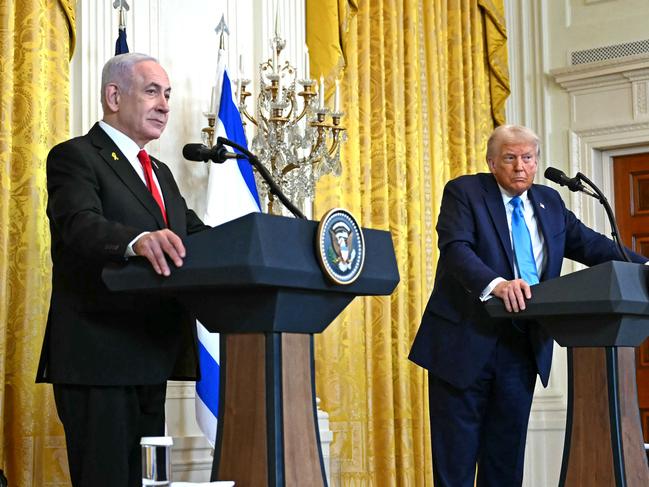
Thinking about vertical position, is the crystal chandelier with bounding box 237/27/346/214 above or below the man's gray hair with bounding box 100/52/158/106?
above

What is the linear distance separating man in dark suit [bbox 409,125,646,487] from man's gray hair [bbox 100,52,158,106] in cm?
135

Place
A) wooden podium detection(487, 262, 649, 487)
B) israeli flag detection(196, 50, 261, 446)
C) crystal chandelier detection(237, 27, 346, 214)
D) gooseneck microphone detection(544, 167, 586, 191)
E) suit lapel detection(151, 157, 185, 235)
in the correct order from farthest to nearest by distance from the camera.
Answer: crystal chandelier detection(237, 27, 346, 214), israeli flag detection(196, 50, 261, 446), gooseneck microphone detection(544, 167, 586, 191), wooden podium detection(487, 262, 649, 487), suit lapel detection(151, 157, 185, 235)

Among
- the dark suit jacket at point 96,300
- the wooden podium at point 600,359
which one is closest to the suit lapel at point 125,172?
the dark suit jacket at point 96,300

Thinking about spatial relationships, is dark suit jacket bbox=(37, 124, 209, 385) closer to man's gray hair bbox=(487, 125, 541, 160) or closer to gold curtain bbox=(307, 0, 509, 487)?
man's gray hair bbox=(487, 125, 541, 160)

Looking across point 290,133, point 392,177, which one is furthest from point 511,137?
point 392,177

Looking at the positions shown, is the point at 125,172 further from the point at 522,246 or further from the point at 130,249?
the point at 522,246

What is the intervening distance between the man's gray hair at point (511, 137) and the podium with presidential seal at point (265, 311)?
1.43 metres

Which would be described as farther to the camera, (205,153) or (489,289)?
(489,289)

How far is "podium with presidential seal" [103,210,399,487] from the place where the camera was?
7.56ft

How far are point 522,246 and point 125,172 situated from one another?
1605mm

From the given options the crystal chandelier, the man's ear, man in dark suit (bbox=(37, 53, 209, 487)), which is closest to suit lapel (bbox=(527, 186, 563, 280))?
the crystal chandelier

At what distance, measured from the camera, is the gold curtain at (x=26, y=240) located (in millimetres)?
3742

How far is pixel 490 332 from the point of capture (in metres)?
3.74

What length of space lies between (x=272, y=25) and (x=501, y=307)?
8.02ft
